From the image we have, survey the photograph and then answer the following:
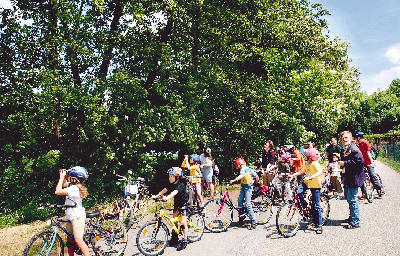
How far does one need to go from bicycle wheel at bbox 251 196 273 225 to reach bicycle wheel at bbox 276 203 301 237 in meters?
1.24

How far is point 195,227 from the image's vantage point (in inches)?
296

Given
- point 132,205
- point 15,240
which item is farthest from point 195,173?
point 15,240

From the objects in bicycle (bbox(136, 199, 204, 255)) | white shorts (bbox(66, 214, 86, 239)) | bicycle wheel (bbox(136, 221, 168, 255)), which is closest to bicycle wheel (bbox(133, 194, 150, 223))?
bicycle (bbox(136, 199, 204, 255))

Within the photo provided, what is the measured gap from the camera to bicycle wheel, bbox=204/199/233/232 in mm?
8016

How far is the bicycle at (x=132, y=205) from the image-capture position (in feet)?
28.8

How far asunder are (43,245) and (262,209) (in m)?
5.82

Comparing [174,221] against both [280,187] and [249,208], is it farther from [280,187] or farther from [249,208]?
[280,187]

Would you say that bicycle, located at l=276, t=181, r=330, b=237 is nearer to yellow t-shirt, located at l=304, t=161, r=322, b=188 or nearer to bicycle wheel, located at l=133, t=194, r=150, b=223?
yellow t-shirt, located at l=304, t=161, r=322, b=188

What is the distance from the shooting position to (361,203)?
33.7 feet

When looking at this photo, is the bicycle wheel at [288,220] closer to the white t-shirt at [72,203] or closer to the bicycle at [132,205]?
the bicycle at [132,205]

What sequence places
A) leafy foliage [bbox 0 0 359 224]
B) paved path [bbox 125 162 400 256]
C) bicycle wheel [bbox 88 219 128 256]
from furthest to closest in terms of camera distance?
leafy foliage [bbox 0 0 359 224]
paved path [bbox 125 162 400 256]
bicycle wheel [bbox 88 219 128 256]

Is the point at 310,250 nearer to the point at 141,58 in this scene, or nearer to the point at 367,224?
the point at 367,224

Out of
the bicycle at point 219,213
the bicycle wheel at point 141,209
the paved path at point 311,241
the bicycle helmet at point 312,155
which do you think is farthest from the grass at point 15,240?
the bicycle helmet at point 312,155

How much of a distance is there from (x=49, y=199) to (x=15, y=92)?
16.7ft
